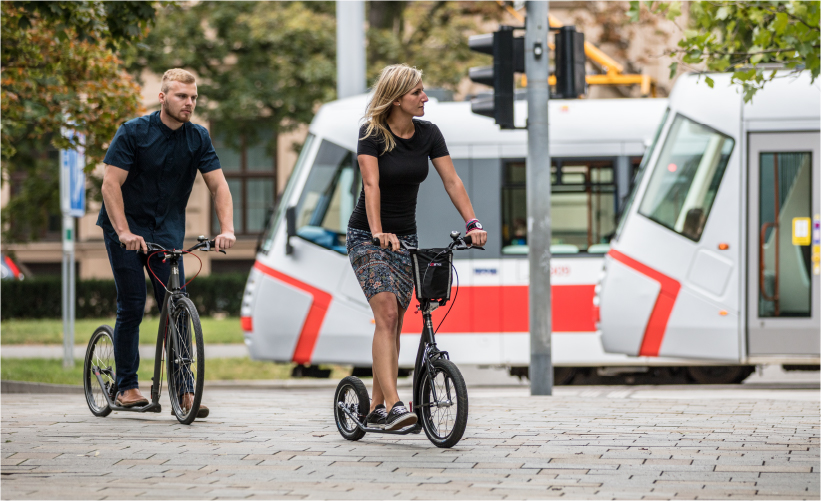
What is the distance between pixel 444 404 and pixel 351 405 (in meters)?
0.64

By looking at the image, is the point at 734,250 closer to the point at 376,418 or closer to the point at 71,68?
the point at 376,418

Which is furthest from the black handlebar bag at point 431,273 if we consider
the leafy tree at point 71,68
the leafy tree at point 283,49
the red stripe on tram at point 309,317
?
the leafy tree at point 283,49

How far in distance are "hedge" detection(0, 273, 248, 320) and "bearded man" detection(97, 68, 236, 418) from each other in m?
16.9

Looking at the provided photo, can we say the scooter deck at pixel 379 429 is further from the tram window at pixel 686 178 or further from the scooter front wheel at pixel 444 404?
the tram window at pixel 686 178

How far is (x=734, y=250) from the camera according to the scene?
33.8 feet

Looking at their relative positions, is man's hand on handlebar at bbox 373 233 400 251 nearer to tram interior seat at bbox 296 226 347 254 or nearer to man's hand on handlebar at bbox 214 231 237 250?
man's hand on handlebar at bbox 214 231 237 250

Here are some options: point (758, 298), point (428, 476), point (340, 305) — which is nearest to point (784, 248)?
point (758, 298)

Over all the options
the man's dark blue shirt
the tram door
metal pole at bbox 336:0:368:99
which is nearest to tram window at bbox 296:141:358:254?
metal pole at bbox 336:0:368:99

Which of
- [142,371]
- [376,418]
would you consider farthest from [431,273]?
[142,371]

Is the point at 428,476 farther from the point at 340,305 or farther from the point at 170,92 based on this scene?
the point at 340,305

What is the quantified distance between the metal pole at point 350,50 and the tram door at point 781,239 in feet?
15.7

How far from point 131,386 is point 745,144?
21.4ft

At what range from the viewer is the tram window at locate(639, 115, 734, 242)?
34.0 feet

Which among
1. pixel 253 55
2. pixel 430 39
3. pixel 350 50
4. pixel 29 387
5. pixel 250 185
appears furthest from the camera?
pixel 250 185
